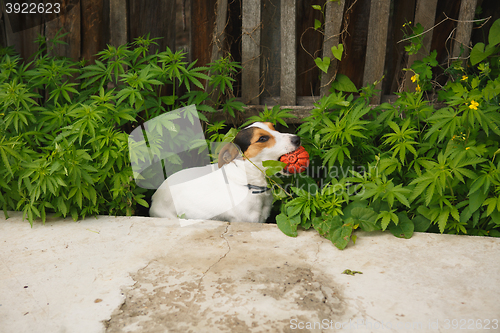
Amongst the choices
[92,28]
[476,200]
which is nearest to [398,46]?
[476,200]

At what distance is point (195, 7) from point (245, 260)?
291cm

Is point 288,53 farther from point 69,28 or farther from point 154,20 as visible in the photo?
point 69,28

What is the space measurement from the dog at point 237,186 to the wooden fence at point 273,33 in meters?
1.11

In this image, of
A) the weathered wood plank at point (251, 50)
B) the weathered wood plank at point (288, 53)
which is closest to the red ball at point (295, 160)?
the weathered wood plank at point (288, 53)

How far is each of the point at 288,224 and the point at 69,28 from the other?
3.18m

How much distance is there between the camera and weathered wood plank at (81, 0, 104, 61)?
12.5 feet

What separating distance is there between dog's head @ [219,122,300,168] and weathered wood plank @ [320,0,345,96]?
1.24 metres

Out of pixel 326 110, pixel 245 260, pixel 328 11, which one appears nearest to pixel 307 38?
pixel 328 11

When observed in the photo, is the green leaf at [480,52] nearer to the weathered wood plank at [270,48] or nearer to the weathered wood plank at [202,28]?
the weathered wood plank at [270,48]

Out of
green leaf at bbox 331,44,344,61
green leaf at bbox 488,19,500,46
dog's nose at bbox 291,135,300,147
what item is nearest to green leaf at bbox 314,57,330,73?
green leaf at bbox 331,44,344,61

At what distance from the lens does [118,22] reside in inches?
147

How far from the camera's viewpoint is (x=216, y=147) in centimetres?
333

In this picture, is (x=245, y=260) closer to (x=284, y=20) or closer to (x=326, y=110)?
(x=326, y=110)

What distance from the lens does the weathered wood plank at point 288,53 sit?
3533mm
